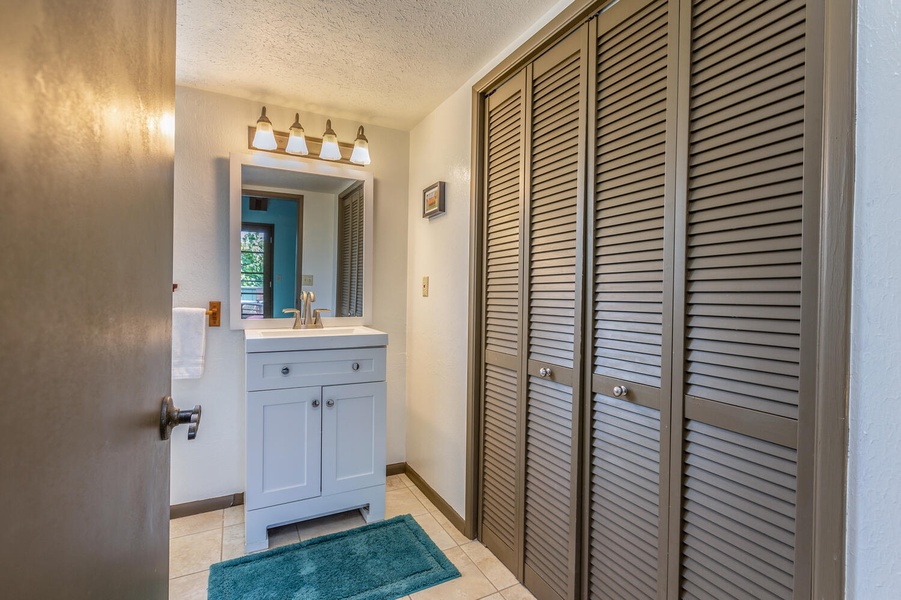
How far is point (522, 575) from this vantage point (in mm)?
1674

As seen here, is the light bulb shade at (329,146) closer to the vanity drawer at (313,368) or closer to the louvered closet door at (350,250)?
the louvered closet door at (350,250)

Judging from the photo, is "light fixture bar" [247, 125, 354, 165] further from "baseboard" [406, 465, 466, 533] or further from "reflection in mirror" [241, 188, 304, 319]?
"baseboard" [406, 465, 466, 533]

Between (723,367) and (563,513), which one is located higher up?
(723,367)

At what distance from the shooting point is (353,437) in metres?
2.12

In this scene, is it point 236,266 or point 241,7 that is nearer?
point 241,7

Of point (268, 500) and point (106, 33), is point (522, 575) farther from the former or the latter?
point (106, 33)

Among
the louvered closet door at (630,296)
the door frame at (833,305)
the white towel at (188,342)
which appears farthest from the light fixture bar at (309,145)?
the door frame at (833,305)

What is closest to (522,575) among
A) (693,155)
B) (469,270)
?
(469,270)

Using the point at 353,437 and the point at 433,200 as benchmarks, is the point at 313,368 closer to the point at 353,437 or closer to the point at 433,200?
the point at 353,437

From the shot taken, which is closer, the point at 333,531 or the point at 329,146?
the point at 333,531

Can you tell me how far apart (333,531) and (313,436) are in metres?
0.49

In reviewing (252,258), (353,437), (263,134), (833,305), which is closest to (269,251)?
(252,258)

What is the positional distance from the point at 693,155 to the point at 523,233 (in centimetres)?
71

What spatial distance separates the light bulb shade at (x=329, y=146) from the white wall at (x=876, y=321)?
214cm
